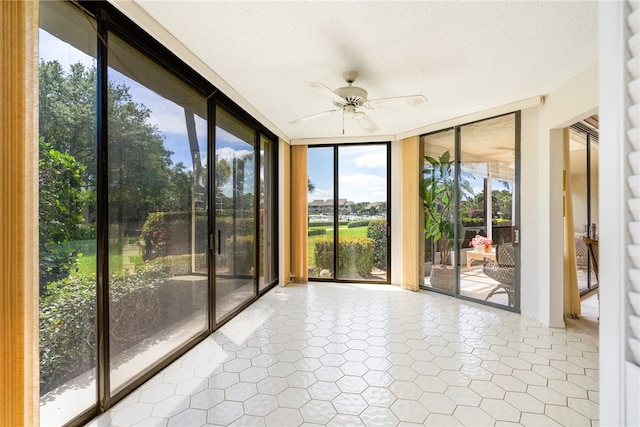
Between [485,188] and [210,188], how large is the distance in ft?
11.7

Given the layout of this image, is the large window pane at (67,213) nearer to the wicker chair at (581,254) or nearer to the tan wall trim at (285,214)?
the tan wall trim at (285,214)

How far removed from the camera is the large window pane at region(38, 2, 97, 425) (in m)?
1.59

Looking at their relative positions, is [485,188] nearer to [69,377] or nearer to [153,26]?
[153,26]

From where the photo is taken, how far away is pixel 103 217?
191 cm

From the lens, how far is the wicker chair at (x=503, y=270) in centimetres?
389

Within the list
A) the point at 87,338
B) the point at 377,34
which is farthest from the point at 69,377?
the point at 377,34

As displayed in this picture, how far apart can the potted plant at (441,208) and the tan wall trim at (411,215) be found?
0.14m

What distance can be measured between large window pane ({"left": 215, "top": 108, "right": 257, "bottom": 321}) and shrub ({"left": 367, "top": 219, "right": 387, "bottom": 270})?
7.12 ft

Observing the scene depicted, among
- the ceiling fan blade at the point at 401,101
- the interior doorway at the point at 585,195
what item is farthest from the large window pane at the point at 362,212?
the interior doorway at the point at 585,195

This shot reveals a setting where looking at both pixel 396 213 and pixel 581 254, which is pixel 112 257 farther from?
pixel 581 254

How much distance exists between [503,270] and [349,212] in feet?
8.18

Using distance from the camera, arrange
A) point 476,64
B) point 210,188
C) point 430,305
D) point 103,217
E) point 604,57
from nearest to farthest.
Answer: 1. point 604,57
2. point 103,217
3. point 476,64
4. point 210,188
5. point 430,305

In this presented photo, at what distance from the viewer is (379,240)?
17.6 ft

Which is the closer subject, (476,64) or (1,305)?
(1,305)
